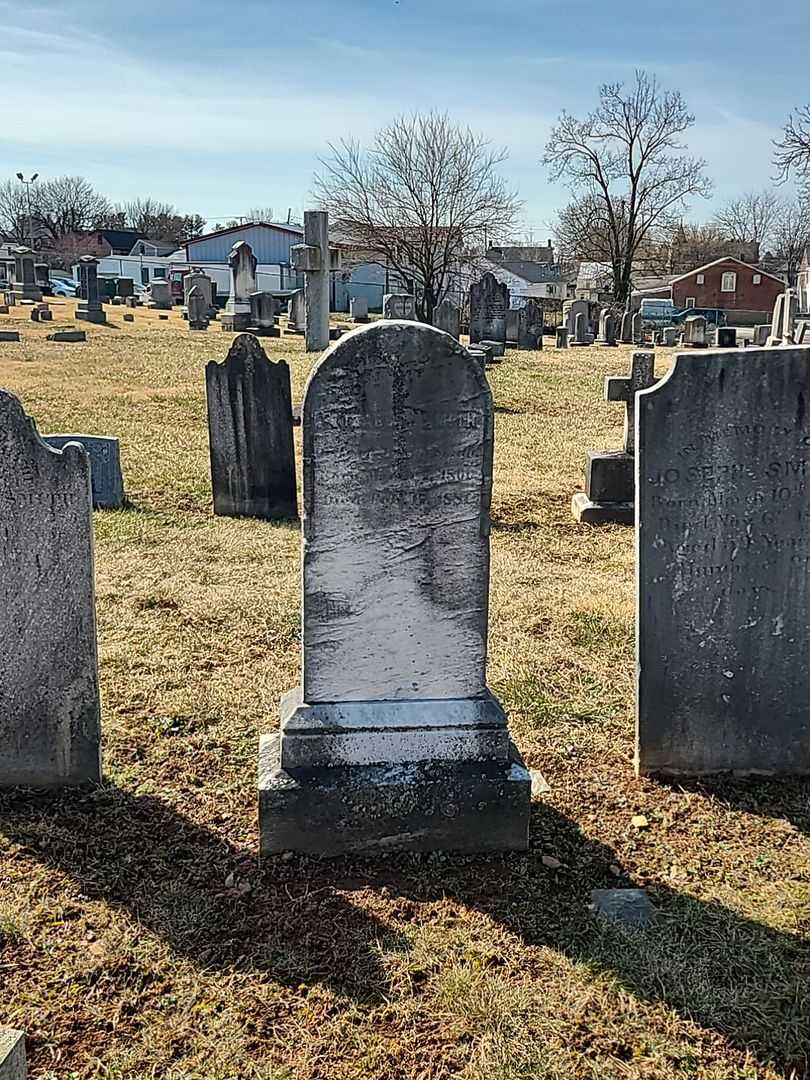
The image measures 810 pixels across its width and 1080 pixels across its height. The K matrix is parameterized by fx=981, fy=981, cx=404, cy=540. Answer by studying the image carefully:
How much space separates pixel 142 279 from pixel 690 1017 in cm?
7498

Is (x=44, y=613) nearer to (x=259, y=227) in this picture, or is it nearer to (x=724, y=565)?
(x=724, y=565)

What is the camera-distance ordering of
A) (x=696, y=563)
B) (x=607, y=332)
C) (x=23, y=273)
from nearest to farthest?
(x=696, y=563) < (x=607, y=332) < (x=23, y=273)

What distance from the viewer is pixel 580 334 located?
32.8 metres

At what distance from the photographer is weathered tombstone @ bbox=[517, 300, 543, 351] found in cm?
2844

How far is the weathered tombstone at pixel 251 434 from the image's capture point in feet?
26.8

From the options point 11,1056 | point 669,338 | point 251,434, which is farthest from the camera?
point 669,338

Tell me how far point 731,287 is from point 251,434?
196 ft

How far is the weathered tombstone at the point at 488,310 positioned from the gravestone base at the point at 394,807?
24.1m

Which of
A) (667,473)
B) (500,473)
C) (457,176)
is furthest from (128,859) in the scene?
(457,176)

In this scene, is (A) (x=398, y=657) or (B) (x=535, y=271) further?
(B) (x=535, y=271)

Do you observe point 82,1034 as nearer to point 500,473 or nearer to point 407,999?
point 407,999

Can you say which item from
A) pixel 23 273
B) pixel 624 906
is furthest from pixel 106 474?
pixel 23 273

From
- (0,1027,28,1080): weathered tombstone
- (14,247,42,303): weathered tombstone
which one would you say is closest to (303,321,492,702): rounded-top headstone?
(0,1027,28,1080): weathered tombstone

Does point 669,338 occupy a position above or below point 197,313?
below
